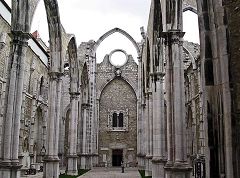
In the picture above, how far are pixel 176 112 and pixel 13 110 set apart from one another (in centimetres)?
569

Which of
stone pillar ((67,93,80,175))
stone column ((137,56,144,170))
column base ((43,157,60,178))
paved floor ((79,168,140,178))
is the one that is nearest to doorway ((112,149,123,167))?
stone column ((137,56,144,170))

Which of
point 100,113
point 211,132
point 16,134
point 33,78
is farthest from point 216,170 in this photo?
point 100,113

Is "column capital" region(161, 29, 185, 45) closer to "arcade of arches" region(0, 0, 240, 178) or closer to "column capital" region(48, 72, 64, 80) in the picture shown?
"arcade of arches" region(0, 0, 240, 178)

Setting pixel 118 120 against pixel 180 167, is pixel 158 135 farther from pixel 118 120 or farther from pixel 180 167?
pixel 118 120

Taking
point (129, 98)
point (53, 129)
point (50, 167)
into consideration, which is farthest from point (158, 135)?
point (129, 98)

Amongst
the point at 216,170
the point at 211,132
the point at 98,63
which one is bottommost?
the point at 216,170

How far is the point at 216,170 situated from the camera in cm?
480

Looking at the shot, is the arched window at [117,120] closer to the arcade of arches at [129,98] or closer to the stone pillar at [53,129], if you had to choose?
the arcade of arches at [129,98]

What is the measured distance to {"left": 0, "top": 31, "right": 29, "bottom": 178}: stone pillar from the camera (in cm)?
1083

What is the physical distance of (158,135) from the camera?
51.6 feet

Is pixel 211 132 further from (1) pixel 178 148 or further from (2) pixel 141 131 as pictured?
(2) pixel 141 131

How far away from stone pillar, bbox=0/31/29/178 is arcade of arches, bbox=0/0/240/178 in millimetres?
34

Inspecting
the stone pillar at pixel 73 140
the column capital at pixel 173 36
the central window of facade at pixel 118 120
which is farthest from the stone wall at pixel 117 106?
the column capital at pixel 173 36

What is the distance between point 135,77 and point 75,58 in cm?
1172
